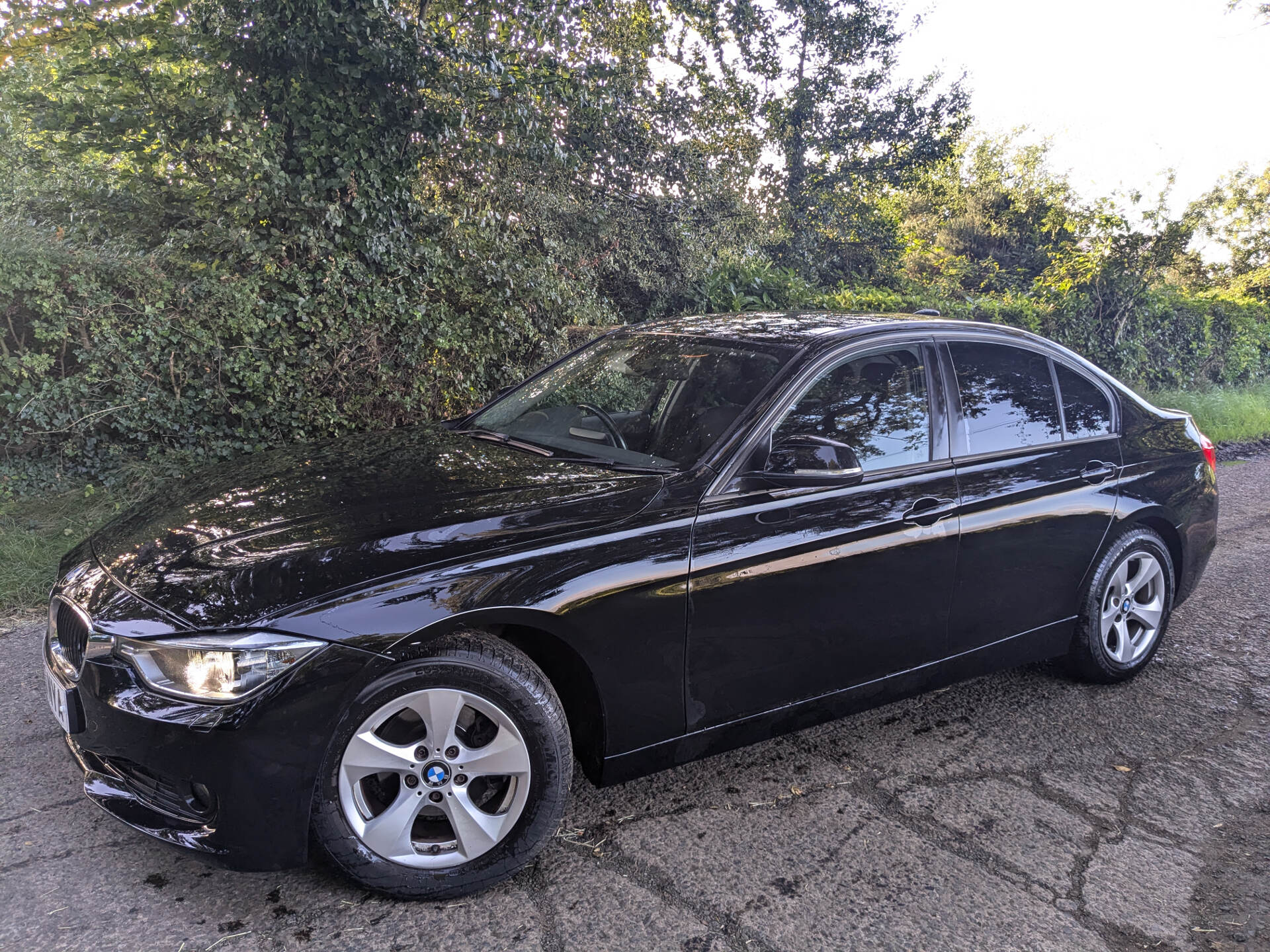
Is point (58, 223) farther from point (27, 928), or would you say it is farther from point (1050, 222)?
point (1050, 222)

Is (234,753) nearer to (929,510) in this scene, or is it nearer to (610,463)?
(610,463)

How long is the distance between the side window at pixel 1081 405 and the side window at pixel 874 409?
0.92 meters

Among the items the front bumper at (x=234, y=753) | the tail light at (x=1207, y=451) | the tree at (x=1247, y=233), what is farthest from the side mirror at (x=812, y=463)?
the tree at (x=1247, y=233)

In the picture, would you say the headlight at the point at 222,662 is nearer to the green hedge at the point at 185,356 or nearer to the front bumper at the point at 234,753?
the front bumper at the point at 234,753

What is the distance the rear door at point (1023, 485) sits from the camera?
3.62m

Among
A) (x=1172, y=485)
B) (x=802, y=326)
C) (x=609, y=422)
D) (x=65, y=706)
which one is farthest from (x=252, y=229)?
(x=1172, y=485)

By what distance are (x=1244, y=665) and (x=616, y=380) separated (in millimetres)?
3404

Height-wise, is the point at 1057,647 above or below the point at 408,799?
below

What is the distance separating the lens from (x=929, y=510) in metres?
3.44

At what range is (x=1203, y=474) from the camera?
183 inches

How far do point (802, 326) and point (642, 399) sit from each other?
0.75 meters

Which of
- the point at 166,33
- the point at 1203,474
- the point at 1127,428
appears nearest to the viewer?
the point at 1127,428

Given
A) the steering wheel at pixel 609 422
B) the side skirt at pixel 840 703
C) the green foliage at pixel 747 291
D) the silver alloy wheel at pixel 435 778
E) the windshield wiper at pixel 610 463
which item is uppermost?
the green foliage at pixel 747 291

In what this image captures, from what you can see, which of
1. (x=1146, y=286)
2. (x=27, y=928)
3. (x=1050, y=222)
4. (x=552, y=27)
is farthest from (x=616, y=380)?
(x=1050, y=222)
